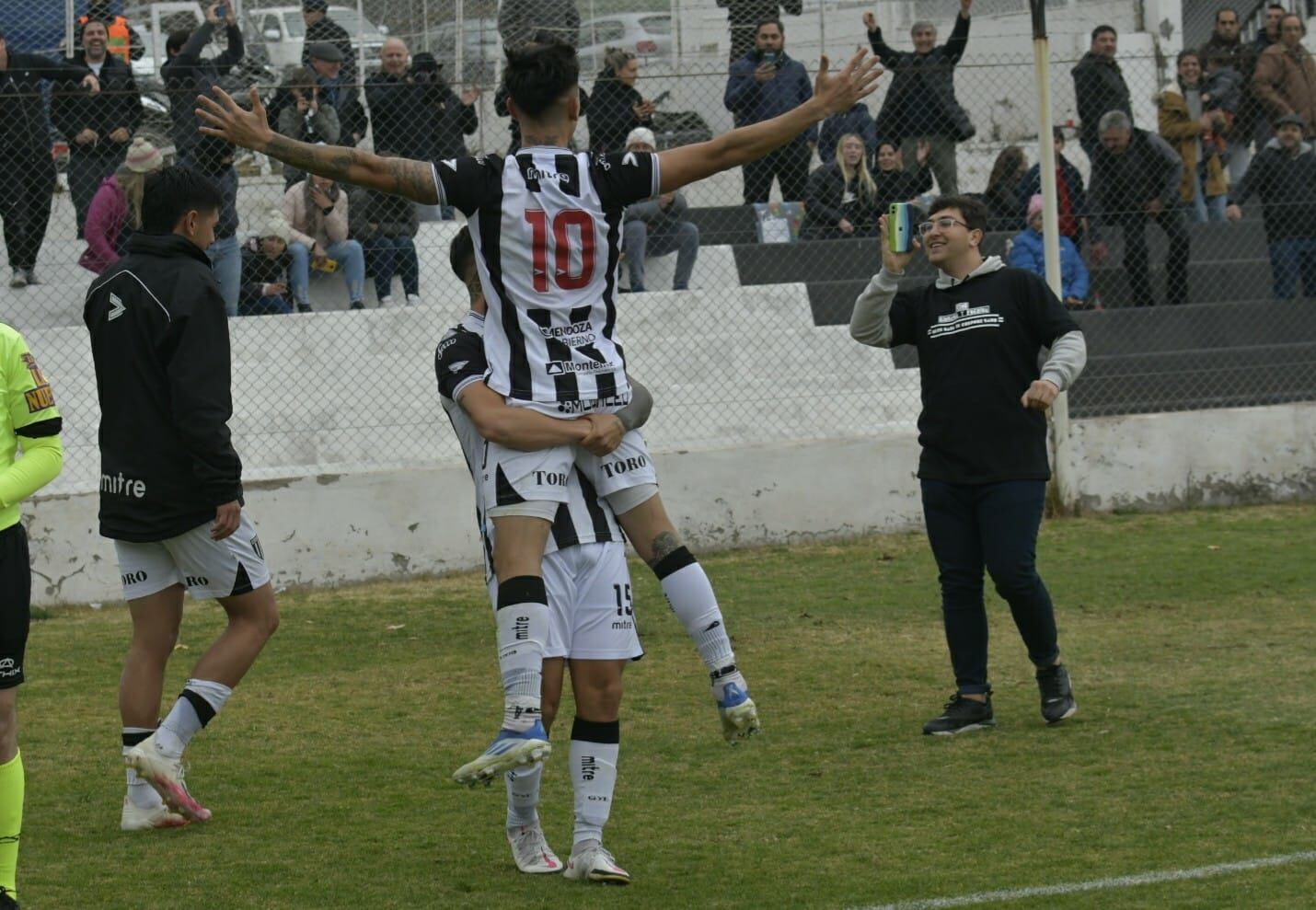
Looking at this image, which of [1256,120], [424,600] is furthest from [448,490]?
[1256,120]

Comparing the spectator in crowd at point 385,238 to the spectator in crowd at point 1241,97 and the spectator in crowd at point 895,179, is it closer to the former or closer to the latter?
the spectator in crowd at point 895,179

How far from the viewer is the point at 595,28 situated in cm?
1850

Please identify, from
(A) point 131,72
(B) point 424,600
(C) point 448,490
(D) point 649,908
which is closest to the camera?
(D) point 649,908

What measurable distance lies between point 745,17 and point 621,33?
2415mm

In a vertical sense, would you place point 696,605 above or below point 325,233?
below

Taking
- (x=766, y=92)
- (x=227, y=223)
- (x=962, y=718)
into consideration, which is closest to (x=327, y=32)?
(x=227, y=223)

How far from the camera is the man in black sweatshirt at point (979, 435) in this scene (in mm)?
7234

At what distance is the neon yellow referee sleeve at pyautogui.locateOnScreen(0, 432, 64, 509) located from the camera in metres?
4.86

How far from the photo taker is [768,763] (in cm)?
697

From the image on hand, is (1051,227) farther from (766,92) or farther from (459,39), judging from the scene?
(459,39)

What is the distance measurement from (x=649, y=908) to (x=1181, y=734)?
291 cm

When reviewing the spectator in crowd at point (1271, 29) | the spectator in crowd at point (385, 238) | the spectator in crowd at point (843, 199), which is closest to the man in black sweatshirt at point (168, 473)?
the spectator in crowd at point (385, 238)

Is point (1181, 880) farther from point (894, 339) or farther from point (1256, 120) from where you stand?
point (1256, 120)

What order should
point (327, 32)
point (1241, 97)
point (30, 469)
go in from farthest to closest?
point (1241, 97) < point (327, 32) < point (30, 469)
